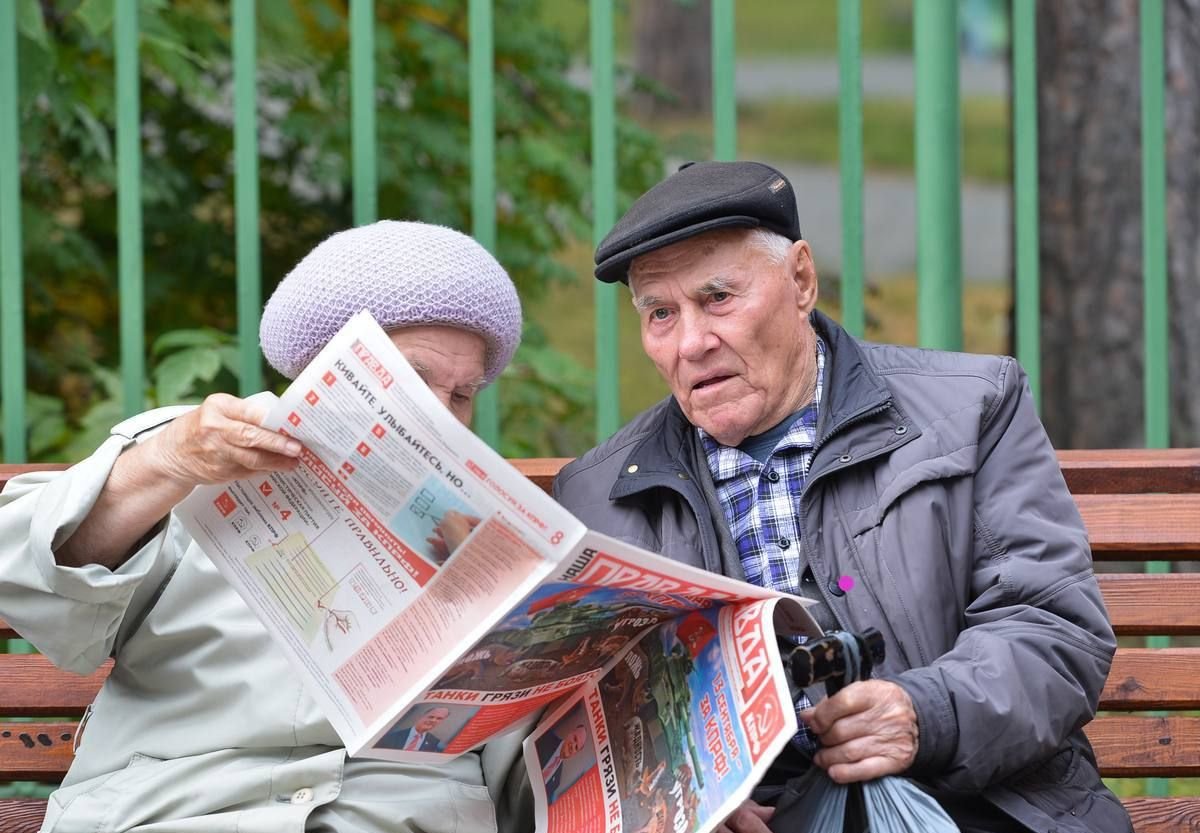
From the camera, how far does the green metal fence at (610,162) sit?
10.7 feet

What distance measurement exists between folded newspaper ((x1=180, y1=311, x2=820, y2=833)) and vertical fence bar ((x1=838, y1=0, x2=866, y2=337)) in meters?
1.22

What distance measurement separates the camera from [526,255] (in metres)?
4.12

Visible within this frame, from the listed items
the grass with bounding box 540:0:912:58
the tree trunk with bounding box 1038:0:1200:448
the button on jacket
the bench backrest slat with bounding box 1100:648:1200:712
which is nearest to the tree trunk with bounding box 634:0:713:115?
the grass with bounding box 540:0:912:58

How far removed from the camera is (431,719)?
88.3 inches

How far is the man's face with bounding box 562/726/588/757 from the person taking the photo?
2.39 meters

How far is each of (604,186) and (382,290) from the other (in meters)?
0.95

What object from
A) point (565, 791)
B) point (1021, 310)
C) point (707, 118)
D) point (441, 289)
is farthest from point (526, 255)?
point (707, 118)

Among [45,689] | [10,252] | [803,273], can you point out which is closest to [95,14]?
[10,252]

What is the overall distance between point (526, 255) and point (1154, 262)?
1.56 metres

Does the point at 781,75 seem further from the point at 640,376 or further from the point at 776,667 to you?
the point at 776,667

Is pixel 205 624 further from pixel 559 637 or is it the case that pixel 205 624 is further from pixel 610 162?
A: pixel 610 162

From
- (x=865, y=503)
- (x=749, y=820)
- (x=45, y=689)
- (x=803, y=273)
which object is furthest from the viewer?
(x=45, y=689)

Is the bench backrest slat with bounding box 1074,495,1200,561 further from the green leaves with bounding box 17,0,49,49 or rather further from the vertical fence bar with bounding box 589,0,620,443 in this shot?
the green leaves with bounding box 17,0,49,49

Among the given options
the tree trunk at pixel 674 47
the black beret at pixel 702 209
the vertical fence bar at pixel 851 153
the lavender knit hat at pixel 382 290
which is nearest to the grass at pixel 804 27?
the tree trunk at pixel 674 47
